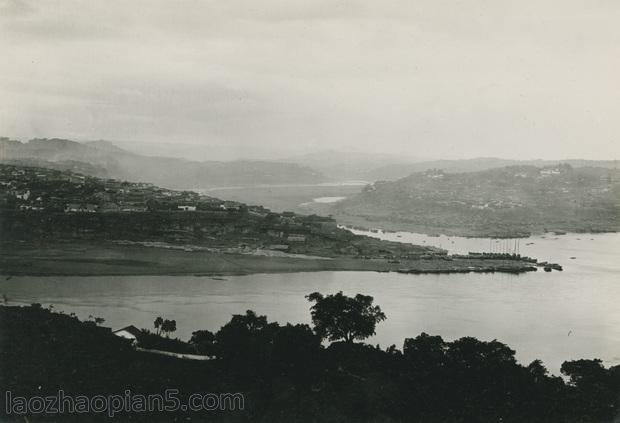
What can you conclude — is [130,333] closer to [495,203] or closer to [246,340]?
[246,340]

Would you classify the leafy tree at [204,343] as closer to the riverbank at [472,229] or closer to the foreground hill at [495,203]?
the riverbank at [472,229]

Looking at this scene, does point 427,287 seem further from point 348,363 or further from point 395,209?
point 395,209

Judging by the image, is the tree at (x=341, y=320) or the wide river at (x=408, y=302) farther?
the wide river at (x=408, y=302)

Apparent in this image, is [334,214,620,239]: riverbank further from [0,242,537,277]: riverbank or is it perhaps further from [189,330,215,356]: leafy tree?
[189,330,215,356]: leafy tree

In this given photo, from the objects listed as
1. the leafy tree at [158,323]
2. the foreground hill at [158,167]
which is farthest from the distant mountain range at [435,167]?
the leafy tree at [158,323]

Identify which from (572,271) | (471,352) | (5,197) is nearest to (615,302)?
(572,271)

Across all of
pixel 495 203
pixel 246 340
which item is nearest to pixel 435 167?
pixel 495 203
